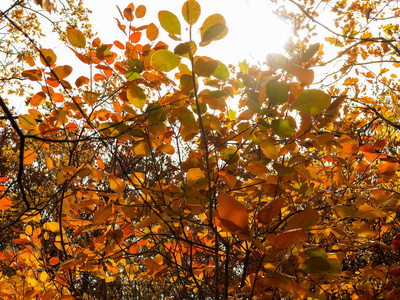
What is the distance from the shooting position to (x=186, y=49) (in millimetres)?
704

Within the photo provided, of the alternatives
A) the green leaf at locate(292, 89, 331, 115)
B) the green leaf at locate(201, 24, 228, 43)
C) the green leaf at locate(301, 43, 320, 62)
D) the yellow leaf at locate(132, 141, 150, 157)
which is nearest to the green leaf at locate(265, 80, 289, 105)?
the green leaf at locate(292, 89, 331, 115)

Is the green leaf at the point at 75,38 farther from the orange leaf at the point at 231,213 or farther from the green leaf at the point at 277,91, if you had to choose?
the orange leaf at the point at 231,213

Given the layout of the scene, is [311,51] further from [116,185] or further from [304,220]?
[116,185]

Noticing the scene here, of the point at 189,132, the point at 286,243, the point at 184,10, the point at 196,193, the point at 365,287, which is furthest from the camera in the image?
the point at 365,287

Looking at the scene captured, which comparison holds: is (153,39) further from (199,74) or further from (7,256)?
(7,256)

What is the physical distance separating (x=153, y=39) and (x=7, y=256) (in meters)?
1.39

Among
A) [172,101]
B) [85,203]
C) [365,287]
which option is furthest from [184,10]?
[365,287]

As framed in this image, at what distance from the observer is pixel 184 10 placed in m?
0.70

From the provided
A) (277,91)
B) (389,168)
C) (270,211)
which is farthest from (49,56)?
(389,168)

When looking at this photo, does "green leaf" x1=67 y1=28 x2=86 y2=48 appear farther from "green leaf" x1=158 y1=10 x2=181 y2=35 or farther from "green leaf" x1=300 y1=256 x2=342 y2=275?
"green leaf" x1=300 y1=256 x2=342 y2=275

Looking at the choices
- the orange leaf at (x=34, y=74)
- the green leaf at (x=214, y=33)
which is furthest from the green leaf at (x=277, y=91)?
the orange leaf at (x=34, y=74)

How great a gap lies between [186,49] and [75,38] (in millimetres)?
552

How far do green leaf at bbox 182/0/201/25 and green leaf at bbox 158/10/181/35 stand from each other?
3 centimetres

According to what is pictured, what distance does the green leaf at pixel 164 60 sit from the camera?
719 mm
